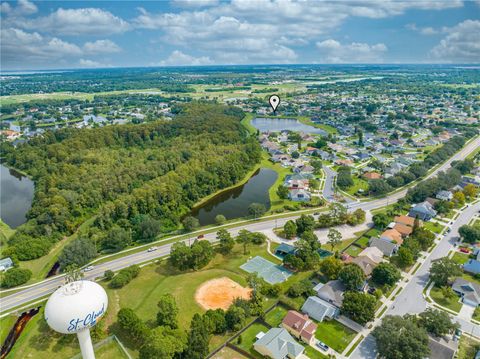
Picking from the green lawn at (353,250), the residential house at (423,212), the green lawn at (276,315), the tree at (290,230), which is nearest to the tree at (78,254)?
the green lawn at (276,315)

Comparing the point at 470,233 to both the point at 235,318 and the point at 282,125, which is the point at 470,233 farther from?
the point at 282,125

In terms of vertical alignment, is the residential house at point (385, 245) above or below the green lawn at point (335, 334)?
above

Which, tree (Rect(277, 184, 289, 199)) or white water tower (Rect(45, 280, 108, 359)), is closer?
white water tower (Rect(45, 280, 108, 359))

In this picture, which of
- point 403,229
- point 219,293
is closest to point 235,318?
point 219,293

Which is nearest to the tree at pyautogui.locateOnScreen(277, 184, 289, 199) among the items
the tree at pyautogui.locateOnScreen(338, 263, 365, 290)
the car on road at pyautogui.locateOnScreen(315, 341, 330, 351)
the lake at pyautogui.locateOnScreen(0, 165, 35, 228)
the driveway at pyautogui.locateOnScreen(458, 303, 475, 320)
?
the tree at pyautogui.locateOnScreen(338, 263, 365, 290)

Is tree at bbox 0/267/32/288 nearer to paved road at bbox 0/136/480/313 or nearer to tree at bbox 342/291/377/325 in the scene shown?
paved road at bbox 0/136/480/313

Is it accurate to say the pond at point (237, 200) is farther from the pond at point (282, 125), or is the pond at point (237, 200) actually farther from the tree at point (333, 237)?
the pond at point (282, 125)

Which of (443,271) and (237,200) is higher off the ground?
(443,271)
